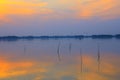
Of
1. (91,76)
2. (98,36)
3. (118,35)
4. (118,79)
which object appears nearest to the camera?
(118,79)

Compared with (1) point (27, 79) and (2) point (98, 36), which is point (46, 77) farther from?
(2) point (98, 36)

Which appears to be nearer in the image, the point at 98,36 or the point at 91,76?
the point at 91,76

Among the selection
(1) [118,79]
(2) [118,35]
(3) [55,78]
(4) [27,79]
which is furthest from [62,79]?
(2) [118,35]

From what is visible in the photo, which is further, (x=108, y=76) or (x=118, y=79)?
(x=108, y=76)

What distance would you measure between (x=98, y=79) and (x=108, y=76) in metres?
1.33

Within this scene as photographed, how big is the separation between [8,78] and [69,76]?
3164mm

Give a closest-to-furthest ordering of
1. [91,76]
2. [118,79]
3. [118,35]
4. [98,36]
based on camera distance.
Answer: [118,79] < [91,76] < [118,35] < [98,36]

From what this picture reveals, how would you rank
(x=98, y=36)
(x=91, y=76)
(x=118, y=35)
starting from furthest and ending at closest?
(x=98, y=36) → (x=118, y=35) → (x=91, y=76)

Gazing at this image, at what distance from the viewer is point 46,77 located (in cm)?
1530

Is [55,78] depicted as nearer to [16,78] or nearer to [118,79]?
[16,78]

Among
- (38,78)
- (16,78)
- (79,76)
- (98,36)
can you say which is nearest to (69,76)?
(79,76)

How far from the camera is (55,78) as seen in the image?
590 inches

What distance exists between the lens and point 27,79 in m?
14.8

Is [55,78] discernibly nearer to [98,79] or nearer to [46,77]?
[46,77]
